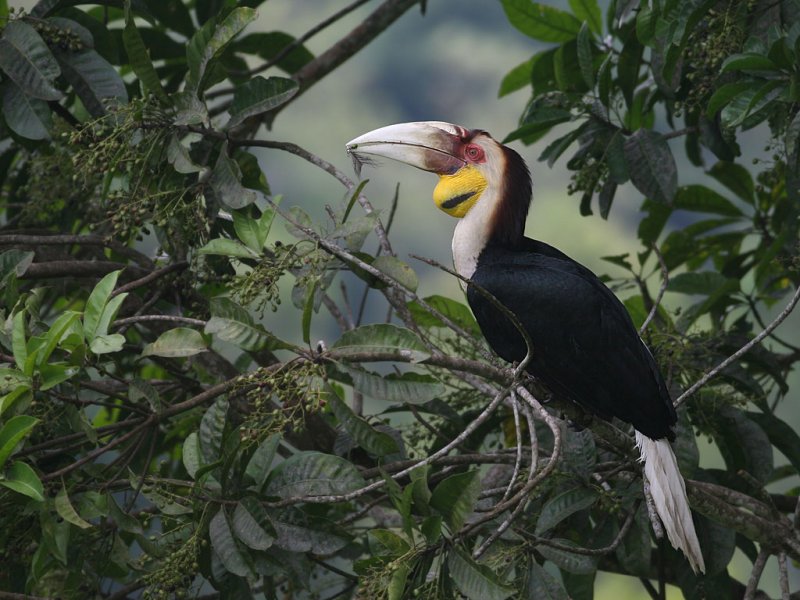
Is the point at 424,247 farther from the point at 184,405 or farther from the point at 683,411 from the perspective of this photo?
the point at 184,405

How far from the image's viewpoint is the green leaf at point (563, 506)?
208cm

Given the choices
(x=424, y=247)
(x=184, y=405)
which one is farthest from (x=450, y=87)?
(x=184, y=405)

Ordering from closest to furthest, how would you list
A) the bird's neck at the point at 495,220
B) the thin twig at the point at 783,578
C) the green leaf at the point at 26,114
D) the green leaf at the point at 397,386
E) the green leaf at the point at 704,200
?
the green leaf at the point at 397,386 < the thin twig at the point at 783,578 < the green leaf at the point at 26,114 < the bird's neck at the point at 495,220 < the green leaf at the point at 704,200

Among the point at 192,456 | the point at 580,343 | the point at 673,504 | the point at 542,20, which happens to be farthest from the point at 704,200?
the point at 192,456

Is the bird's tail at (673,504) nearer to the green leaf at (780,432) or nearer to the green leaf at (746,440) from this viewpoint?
the green leaf at (746,440)

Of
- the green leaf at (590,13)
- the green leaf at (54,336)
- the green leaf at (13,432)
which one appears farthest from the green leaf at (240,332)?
the green leaf at (590,13)

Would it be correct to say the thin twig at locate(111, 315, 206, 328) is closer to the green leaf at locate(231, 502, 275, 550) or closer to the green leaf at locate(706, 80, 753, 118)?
the green leaf at locate(231, 502, 275, 550)

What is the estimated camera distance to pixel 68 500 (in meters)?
1.77

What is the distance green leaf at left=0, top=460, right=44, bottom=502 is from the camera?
5.33 feet

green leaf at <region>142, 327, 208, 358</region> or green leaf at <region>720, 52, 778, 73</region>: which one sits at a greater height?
green leaf at <region>720, 52, 778, 73</region>

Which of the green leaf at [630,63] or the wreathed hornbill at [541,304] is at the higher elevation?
the green leaf at [630,63]

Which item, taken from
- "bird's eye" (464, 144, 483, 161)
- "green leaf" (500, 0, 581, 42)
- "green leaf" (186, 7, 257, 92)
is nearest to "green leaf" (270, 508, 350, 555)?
"green leaf" (186, 7, 257, 92)

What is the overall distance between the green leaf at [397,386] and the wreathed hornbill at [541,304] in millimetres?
251

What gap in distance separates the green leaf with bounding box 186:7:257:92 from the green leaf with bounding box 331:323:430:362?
0.69 meters
